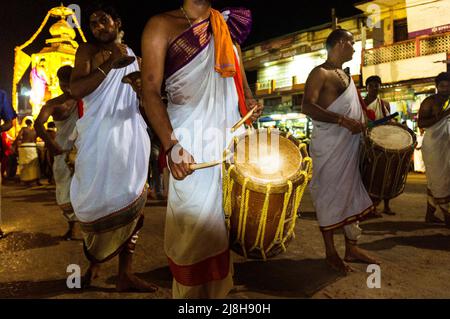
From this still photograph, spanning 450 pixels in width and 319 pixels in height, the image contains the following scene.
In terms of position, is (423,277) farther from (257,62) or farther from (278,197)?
(257,62)

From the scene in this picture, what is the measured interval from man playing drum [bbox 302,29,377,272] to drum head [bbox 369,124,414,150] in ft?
3.98

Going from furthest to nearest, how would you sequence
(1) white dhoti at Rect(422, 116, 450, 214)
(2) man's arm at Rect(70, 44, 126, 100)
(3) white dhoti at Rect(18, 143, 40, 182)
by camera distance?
(3) white dhoti at Rect(18, 143, 40, 182) < (1) white dhoti at Rect(422, 116, 450, 214) < (2) man's arm at Rect(70, 44, 126, 100)

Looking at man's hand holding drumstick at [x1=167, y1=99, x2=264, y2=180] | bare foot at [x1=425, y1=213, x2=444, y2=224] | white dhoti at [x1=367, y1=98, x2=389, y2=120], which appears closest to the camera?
man's hand holding drumstick at [x1=167, y1=99, x2=264, y2=180]

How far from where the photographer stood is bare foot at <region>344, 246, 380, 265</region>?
11.7ft

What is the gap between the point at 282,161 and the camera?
2266mm

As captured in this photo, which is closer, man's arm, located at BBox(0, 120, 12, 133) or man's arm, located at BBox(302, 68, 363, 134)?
man's arm, located at BBox(302, 68, 363, 134)

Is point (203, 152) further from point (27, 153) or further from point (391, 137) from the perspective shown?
point (27, 153)

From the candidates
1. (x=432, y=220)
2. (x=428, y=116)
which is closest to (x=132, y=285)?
(x=432, y=220)

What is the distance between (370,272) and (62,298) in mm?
2542

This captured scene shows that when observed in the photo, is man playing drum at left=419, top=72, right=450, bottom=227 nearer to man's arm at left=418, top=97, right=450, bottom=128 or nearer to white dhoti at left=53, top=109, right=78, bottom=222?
man's arm at left=418, top=97, right=450, bottom=128

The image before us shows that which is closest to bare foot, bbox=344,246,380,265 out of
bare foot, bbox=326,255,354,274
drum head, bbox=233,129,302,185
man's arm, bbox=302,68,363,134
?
bare foot, bbox=326,255,354,274

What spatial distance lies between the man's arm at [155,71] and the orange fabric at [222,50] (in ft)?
0.87

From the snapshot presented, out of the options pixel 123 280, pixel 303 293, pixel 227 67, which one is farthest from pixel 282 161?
pixel 123 280

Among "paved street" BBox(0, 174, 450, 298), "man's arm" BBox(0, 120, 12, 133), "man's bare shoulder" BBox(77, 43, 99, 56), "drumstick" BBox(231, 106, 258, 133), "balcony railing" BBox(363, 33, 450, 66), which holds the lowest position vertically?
"paved street" BBox(0, 174, 450, 298)
